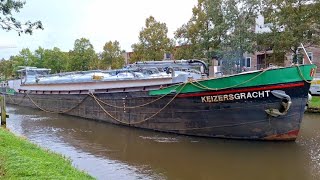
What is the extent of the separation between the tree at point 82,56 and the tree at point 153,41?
14685 millimetres

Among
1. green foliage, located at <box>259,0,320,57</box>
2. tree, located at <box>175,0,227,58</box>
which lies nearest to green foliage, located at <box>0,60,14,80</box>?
tree, located at <box>175,0,227,58</box>

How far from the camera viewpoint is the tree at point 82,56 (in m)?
46.7

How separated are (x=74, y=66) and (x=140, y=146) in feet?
118

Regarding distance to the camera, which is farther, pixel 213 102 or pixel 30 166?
pixel 213 102

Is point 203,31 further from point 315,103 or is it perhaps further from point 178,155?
point 178,155

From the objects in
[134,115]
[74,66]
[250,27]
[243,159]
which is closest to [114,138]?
[134,115]

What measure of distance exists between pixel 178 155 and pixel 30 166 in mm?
5297

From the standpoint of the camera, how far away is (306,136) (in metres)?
14.7

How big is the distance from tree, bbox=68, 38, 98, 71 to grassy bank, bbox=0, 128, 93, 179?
37292 millimetres

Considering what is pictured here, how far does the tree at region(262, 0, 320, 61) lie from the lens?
952 inches

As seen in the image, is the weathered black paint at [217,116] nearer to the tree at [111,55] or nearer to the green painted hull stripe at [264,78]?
the green painted hull stripe at [264,78]

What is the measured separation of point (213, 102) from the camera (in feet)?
45.4

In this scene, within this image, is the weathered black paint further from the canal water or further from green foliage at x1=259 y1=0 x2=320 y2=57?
green foliage at x1=259 y1=0 x2=320 y2=57

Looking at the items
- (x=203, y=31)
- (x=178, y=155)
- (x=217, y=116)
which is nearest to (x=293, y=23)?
(x=203, y=31)
